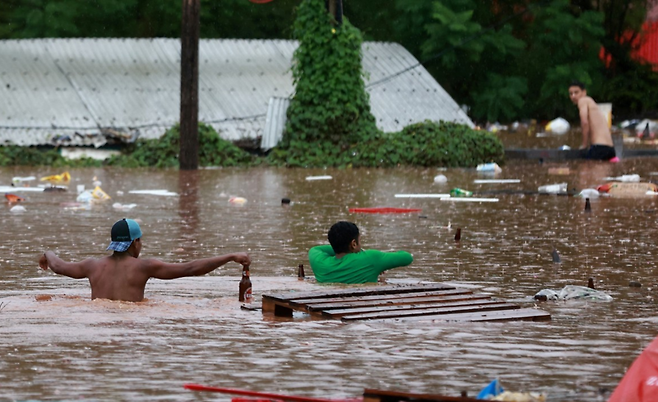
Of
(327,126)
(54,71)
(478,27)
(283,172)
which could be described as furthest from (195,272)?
(478,27)

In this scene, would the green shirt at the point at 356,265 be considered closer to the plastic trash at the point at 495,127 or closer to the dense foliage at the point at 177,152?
the dense foliage at the point at 177,152

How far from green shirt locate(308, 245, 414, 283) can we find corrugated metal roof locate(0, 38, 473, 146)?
1822 centimetres

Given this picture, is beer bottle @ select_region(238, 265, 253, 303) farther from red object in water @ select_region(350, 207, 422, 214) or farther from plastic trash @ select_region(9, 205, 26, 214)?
plastic trash @ select_region(9, 205, 26, 214)

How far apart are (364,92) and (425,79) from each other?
346cm

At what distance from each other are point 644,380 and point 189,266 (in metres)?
4.33

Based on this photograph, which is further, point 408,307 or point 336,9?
point 336,9

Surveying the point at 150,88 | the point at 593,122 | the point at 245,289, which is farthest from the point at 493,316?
the point at 150,88

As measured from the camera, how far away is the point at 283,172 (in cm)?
2503

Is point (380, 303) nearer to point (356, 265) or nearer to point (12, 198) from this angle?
point (356, 265)

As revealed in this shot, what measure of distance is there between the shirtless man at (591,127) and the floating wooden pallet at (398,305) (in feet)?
48.2

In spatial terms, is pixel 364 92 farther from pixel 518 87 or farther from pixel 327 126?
pixel 518 87

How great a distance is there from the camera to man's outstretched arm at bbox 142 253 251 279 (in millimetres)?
8875

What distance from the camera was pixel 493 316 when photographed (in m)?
8.35

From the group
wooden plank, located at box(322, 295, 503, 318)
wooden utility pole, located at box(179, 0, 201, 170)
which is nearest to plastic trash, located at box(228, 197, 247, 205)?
wooden utility pole, located at box(179, 0, 201, 170)
